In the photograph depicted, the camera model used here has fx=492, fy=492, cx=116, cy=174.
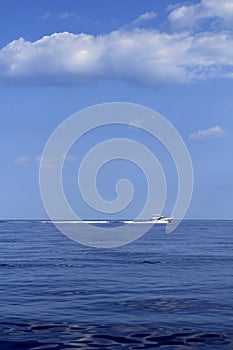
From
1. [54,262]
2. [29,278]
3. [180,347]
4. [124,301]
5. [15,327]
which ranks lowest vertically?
[180,347]

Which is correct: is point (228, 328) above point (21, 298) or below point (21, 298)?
below

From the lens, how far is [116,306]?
100 feet

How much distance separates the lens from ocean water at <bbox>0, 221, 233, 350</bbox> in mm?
22969

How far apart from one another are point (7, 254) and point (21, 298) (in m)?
35.2

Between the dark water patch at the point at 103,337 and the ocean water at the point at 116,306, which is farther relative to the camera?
the ocean water at the point at 116,306

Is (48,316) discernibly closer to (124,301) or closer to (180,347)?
(124,301)

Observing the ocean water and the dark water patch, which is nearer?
the dark water patch

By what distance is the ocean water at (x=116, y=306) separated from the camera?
2297 cm

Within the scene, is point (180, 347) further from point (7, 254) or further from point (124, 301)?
point (7, 254)

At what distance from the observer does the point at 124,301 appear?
32.3m

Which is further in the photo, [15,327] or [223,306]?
[223,306]

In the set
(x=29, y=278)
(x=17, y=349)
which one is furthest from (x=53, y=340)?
(x=29, y=278)

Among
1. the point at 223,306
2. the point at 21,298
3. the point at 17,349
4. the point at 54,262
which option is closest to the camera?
the point at 17,349

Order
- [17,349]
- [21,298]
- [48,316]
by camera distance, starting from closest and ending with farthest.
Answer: [17,349] < [48,316] < [21,298]
